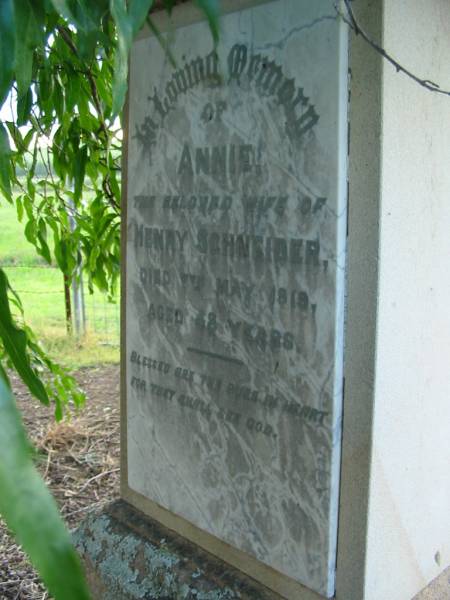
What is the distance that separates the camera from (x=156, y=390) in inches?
58.1

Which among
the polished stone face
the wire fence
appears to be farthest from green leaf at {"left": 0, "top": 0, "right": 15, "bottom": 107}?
the wire fence

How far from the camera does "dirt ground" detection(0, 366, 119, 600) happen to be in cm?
216

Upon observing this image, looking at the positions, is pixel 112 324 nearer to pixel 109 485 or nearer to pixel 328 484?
pixel 109 485

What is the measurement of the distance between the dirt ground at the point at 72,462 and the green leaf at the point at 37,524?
190 centimetres

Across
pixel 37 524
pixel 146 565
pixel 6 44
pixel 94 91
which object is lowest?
pixel 146 565

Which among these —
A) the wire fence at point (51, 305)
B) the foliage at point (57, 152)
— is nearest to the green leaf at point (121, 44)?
the foliage at point (57, 152)

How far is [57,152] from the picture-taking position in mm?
2080

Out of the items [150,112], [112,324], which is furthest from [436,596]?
[112,324]

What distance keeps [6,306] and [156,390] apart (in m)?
0.80

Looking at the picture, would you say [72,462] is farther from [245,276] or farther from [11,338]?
[11,338]

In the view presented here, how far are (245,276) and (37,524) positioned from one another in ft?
2.96

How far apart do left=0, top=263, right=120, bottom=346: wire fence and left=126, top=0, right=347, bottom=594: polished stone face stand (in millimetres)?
2889

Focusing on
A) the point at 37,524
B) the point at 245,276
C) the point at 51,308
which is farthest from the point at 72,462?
the point at 51,308

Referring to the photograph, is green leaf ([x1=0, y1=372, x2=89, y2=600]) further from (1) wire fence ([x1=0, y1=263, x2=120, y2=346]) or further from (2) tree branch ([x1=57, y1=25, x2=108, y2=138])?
(1) wire fence ([x1=0, y1=263, x2=120, y2=346])
